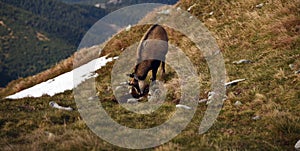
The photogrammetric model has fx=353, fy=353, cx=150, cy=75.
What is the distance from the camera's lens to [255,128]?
30.4 feet

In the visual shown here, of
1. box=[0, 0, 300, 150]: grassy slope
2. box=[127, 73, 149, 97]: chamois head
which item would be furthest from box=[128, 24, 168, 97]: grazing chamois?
box=[0, 0, 300, 150]: grassy slope

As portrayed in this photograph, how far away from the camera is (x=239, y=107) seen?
11.4 meters

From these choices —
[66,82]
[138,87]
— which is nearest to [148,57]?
[138,87]

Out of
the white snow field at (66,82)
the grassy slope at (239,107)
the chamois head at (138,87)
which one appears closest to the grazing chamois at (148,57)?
the chamois head at (138,87)

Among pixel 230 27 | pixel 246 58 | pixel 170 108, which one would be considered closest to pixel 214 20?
pixel 230 27

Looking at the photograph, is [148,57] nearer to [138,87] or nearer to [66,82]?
[138,87]

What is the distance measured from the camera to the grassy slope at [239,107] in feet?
27.4

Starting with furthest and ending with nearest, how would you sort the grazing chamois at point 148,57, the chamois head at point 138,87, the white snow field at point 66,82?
1. the white snow field at point 66,82
2. the grazing chamois at point 148,57
3. the chamois head at point 138,87

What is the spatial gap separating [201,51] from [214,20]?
3977 millimetres

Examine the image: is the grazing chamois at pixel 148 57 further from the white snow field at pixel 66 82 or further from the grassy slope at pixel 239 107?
the white snow field at pixel 66 82

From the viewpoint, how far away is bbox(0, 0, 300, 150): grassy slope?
8.34 metres

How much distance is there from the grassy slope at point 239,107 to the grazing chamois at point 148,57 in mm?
1095

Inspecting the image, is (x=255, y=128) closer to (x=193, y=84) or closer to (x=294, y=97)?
(x=294, y=97)

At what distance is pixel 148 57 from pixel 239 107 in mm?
5192
